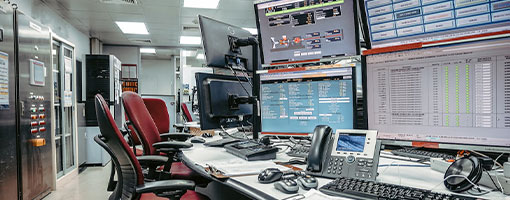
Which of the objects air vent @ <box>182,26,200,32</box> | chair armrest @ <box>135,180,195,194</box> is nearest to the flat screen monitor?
chair armrest @ <box>135,180,195,194</box>

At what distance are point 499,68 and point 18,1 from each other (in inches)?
188

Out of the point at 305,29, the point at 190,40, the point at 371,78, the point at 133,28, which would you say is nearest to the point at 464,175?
the point at 371,78

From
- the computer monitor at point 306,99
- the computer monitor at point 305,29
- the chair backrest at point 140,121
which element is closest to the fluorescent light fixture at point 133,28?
the chair backrest at point 140,121

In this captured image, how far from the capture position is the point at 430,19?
100cm

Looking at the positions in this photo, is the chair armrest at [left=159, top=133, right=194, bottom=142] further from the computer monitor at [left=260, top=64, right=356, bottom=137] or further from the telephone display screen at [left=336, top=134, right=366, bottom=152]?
the telephone display screen at [left=336, top=134, right=366, bottom=152]

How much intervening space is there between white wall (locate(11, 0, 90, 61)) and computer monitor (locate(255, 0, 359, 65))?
365 cm

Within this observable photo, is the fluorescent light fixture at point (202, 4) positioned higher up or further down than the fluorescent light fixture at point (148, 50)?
higher up

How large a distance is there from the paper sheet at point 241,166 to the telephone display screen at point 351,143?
0.72ft

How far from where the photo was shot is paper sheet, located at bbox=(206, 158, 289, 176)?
3.21ft

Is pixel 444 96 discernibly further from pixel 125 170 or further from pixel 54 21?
pixel 54 21

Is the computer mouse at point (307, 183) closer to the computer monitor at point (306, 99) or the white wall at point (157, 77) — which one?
the computer monitor at point (306, 99)

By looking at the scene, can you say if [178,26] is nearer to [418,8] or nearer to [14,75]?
[14,75]

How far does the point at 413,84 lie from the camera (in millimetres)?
979

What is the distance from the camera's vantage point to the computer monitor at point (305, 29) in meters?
1.25
